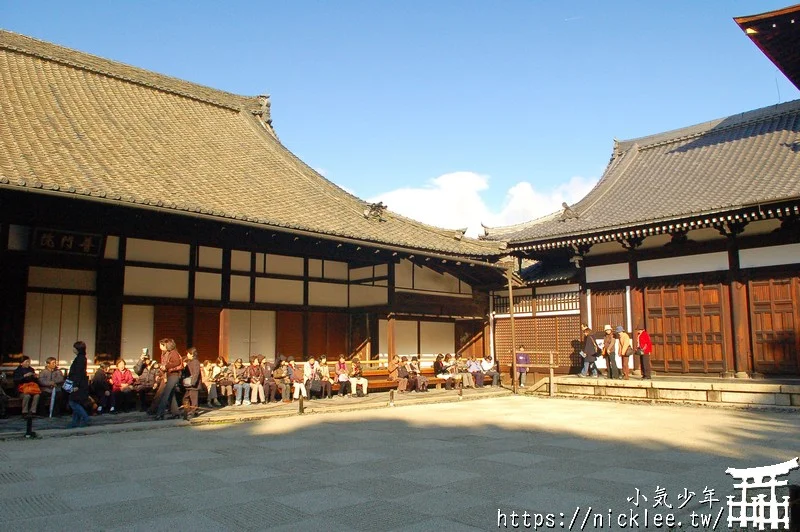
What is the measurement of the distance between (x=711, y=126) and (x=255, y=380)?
18110 mm

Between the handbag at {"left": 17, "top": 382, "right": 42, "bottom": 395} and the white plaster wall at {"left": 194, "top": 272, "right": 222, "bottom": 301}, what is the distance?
14.4ft

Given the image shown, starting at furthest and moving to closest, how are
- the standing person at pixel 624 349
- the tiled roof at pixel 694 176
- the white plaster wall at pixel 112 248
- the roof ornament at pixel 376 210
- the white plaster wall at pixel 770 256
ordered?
1. the roof ornament at pixel 376 210
2. the standing person at pixel 624 349
3. the tiled roof at pixel 694 176
4. the white plaster wall at pixel 770 256
5. the white plaster wall at pixel 112 248

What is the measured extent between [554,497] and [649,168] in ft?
60.5

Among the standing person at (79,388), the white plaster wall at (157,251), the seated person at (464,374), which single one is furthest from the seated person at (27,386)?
the seated person at (464,374)

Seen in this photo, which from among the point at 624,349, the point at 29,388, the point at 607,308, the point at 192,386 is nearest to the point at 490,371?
the point at 607,308

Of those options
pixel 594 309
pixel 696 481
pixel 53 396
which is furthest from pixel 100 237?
pixel 594 309

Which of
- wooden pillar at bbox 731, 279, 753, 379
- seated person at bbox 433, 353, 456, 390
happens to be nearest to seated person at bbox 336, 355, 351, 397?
seated person at bbox 433, 353, 456, 390

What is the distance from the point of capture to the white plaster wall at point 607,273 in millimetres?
18703

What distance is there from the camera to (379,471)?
726 centimetres

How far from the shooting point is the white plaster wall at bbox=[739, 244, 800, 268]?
15.4 m

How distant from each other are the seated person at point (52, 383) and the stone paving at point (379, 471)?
1998 mm

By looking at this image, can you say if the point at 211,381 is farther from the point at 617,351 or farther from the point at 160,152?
the point at 617,351

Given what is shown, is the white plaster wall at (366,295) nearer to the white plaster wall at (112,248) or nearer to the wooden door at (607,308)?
the wooden door at (607,308)

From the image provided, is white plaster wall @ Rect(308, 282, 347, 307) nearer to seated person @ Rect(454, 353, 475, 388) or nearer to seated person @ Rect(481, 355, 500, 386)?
seated person @ Rect(454, 353, 475, 388)
